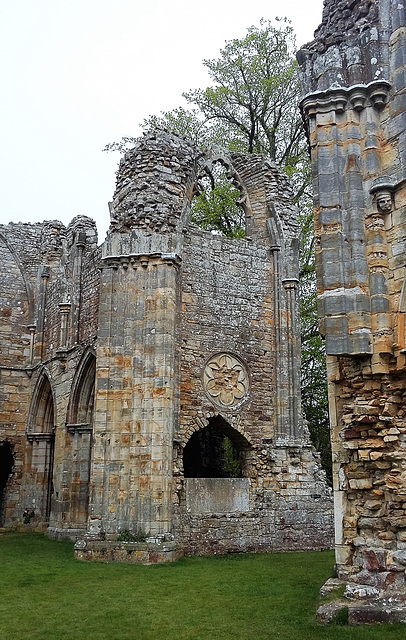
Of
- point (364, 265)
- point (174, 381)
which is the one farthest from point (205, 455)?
point (364, 265)

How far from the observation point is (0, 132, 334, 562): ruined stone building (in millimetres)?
10680

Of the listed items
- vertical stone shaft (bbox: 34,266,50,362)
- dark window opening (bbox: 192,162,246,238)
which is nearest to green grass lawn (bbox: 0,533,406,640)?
vertical stone shaft (bbox: 34,266,50,362)

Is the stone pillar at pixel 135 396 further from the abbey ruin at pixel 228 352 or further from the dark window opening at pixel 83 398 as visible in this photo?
the dark window opening at pixel 83 398

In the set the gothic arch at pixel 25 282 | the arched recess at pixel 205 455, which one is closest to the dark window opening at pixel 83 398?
the arched recess at pixel 205 455

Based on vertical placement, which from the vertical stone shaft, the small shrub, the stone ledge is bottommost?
the stone ledge

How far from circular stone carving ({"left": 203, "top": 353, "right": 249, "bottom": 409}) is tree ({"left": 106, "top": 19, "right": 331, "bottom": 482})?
20.6ft

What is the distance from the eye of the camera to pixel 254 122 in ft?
65.6

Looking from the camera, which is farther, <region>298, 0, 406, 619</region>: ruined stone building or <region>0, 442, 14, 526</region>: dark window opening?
<region>0, 442, 14, 526</region>: dark window opening

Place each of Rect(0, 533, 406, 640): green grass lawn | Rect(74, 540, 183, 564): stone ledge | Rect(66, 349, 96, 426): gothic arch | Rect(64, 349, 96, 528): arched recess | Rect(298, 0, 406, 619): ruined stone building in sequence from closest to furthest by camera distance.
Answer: Rect(0, 533, 406, 640): green grass lawn
Rect(298, 0, 406, 619): ruined stone building
Rect(74, 540, 183, 564): stone ledge
Rect(64, 349, 96, 528): arched recess
Rect(66, 349, 96, 426): gothic arch

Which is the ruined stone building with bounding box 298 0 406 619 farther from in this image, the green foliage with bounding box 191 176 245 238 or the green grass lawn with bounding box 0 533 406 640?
the green foliage with bounding box 191 176 245 238

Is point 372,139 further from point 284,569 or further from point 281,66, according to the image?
point 281,66

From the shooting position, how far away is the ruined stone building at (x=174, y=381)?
1068cm

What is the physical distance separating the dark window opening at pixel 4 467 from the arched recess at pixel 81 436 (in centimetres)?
348

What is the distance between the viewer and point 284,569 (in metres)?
9.74
